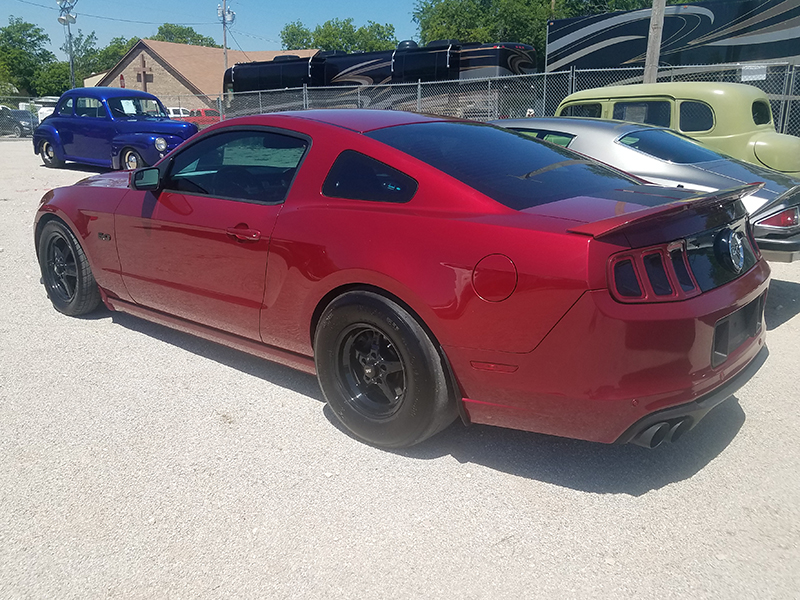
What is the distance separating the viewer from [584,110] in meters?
8.66

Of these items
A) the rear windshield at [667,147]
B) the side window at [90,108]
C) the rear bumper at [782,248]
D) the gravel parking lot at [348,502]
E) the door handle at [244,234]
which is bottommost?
the gravel parking lot at [348,502]

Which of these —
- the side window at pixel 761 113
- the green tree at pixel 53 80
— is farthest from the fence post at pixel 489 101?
the green tree at pixel 53 80

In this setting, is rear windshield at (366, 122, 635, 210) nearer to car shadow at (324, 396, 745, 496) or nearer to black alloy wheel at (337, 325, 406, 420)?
black alloy wheel at (337, 325, 406, 420)

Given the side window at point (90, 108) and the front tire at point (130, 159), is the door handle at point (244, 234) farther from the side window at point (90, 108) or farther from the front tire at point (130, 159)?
the side window at point (90, 108)

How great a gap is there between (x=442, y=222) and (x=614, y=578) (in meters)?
1.46

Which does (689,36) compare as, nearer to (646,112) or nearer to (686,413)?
(646,112)

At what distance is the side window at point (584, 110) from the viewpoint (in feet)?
27.8

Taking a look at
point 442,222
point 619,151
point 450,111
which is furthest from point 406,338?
point 450,111

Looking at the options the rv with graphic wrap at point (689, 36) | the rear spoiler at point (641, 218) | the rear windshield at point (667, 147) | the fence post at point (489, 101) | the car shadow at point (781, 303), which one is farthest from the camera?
the fence post at point (489, 101)

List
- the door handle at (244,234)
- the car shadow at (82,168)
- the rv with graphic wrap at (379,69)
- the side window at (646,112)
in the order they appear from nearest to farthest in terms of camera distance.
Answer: the door handle at (244,234) → the side window at (646,112) → the car shadow at (82,168) → the rv with graphic wrap at (379,69)

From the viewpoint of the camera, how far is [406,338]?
2.85m

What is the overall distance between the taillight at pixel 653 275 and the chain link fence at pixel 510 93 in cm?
1124

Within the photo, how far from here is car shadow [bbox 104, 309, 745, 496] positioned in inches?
114

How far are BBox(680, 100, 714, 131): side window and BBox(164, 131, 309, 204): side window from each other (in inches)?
215
